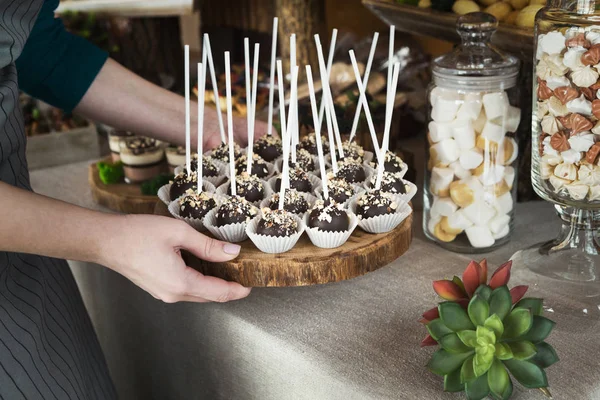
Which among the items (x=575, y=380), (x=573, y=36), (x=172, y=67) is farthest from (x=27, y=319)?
(x=172, y=67)

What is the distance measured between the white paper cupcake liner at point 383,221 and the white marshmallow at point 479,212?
15cm

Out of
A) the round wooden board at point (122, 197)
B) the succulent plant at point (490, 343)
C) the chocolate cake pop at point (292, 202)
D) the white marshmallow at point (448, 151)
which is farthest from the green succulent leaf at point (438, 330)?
the round wooden board at point (122, 197)

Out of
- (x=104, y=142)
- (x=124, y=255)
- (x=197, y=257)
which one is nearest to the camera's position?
(x=124, y=255)

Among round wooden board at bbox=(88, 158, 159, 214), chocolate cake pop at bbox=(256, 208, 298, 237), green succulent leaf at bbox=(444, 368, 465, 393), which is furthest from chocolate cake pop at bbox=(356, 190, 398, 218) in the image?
round wooden board at bbox=(88, 158, 159, 214)

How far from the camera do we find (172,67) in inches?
124

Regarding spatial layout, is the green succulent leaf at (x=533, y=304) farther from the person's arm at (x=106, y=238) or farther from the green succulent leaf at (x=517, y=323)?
the person's arm at (x=106, y=238)

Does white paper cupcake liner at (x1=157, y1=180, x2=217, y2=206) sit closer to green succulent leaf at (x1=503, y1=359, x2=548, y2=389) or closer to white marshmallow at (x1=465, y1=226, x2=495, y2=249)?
white marshmallow at (x1=465, y1=226, x2=495, y2=249)

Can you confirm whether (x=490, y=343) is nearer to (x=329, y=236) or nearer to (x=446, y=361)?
(x=446, y=361)

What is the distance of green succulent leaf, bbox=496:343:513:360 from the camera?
786 millimetres

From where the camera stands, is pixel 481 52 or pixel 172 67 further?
pixel 172 67

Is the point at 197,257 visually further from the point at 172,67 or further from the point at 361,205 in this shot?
the point at 172,67

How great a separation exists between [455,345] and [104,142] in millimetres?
1482

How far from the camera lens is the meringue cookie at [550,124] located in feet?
3.37

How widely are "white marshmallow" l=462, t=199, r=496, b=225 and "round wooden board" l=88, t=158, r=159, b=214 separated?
598 mm
